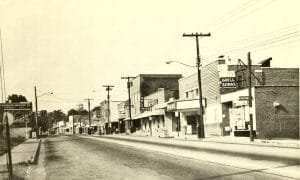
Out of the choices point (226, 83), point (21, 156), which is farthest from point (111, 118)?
point (21, 156)

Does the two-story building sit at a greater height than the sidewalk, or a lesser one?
greater

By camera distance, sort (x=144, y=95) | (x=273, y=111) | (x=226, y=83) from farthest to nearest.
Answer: (x=144, y=95)
(x=226, y=83)
(x=273, y=111)

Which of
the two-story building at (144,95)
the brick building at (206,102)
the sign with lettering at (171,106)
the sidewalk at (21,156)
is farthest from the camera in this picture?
the two-story building at (144,95)

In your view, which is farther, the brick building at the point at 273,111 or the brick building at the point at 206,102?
the brick building at the point at 206,102

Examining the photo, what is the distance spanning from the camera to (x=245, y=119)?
133 feet

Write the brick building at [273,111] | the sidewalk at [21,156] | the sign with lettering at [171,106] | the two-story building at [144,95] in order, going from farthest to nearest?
1. the two-story building at [144,95]
2. the sign with lettering at [171,106]
3. the brick building at [273,111]
4. the sidewalk at [21,156]

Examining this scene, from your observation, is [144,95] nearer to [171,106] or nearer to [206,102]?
[171,106]

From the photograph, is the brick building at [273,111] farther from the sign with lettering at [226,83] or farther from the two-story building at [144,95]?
the two-story building at [144,95]

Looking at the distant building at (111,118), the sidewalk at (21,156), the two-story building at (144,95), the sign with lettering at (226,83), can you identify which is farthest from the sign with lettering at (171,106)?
the distant building at (111,118)

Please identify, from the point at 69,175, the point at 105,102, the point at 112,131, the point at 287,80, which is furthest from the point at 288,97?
the point at 105,102

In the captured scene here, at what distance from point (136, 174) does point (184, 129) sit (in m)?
42.0

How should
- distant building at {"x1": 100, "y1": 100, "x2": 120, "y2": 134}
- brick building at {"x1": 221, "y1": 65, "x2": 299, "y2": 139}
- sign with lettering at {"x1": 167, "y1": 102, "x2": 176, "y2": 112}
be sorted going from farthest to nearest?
1. distant building at {"x1": 100, "y1": 100, "x2": 120, "y2": 134}
2. sign with lettering at {"x1": 167, "y1": 102, "x2": 176, "y2": 112}
3. brick building at {"x1": 221, "y1": 65, "x2": 299, "y2": 139}

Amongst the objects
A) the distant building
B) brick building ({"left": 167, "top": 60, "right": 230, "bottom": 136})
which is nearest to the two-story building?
the distant building

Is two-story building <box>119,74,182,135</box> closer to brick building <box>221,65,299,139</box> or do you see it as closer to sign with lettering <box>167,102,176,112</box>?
sign with lettering <box>167,102,176,112</box>
